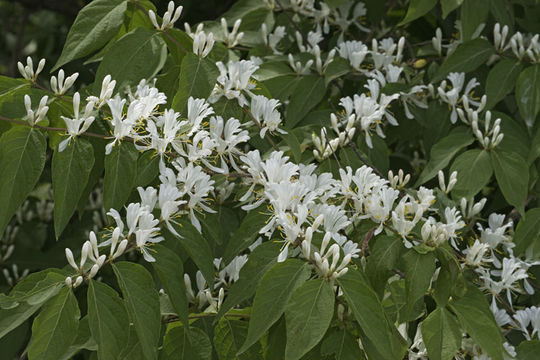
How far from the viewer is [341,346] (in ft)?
→ 5.65

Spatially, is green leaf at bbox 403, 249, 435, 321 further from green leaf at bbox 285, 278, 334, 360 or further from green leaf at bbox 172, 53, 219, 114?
green leaf at bbox 172, 53, 219, 114

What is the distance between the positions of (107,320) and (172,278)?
18 cm

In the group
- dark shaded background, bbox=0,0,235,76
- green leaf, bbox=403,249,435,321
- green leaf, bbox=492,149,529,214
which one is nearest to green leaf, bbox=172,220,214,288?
green leaf, bbox=403,249,435,321

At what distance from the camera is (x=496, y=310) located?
224 centimetres

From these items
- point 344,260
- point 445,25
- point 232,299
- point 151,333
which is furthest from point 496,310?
point 445,25

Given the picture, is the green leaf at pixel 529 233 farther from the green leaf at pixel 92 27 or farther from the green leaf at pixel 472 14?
the green leaf at pixel 92 27

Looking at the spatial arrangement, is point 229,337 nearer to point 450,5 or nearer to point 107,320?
point 107,320

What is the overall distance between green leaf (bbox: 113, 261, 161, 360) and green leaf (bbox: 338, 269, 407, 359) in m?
0.41

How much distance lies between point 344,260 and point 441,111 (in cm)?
131

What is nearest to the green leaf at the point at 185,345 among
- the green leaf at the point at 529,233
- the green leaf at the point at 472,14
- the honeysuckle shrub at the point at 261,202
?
the honeysuckle shrub at the point at 261,202

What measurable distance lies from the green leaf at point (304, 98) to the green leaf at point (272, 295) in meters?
1.03

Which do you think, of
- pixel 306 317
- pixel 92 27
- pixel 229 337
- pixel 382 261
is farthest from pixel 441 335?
pixel 92 27

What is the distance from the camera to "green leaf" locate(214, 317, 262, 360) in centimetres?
185

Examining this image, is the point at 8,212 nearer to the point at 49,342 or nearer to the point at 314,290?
the point at 49,342
